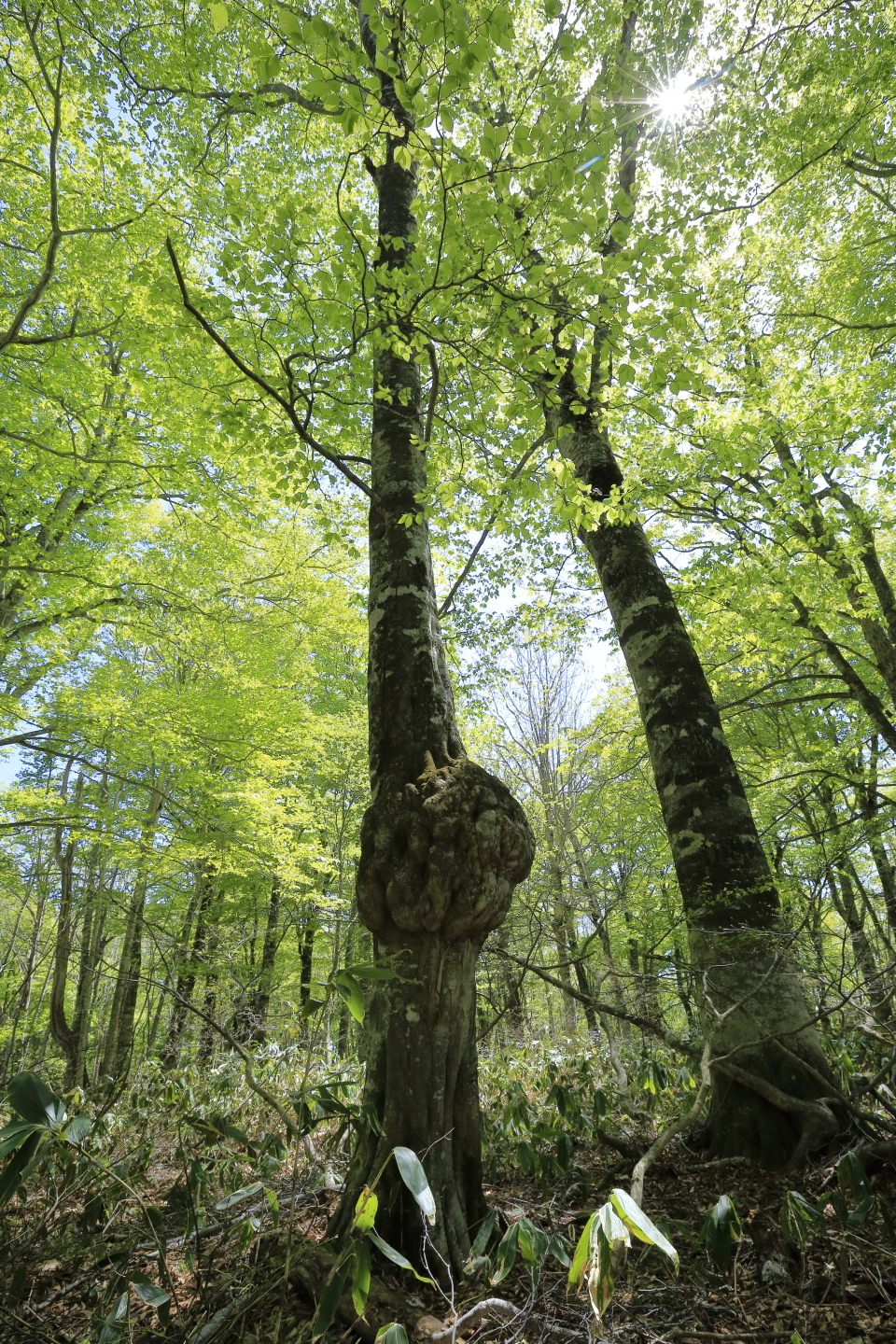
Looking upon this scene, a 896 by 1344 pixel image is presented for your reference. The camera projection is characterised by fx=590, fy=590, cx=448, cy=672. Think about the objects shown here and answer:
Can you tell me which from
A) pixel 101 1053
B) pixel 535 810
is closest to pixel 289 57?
pixel 535 810

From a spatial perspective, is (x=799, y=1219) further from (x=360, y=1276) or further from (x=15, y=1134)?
(x=15, y=1134)

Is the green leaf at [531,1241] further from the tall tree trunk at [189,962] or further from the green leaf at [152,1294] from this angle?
the tall tree trunk at [189,962]

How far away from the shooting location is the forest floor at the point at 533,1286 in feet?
5.53

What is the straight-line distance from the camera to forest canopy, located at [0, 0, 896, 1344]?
208 centimetres

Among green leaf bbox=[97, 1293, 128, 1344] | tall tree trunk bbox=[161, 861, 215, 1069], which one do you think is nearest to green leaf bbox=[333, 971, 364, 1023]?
green leaf bbox=[97, 1293, 128, 1344]

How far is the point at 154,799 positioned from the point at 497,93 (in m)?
10.6

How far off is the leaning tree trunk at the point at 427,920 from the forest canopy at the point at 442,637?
2 centimetres

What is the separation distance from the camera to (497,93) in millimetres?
6441

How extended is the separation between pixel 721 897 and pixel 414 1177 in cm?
244

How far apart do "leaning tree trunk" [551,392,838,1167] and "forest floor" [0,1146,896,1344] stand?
28 cm

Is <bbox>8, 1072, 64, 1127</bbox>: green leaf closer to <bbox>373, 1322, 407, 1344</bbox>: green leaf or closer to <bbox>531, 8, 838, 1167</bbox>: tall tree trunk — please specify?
<bbox>373, 1322, 407, 1344</bbox>: green leaf

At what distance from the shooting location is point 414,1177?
1280 mm

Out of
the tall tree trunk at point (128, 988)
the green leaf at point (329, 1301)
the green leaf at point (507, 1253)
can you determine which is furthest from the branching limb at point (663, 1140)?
the tall tree trunk at point (128, 988)

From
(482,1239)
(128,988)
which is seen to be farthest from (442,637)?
(128,988)
